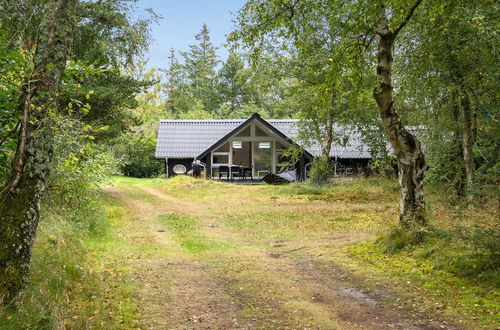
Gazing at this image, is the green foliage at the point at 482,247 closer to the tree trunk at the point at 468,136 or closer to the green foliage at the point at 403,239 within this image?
the green foliage at the point at 403,239

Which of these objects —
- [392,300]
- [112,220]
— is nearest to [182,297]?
[392,300]

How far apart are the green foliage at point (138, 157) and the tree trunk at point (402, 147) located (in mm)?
27530

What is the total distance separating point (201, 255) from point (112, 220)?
4878mm

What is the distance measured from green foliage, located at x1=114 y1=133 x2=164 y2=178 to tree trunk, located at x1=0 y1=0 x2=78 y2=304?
2941cm

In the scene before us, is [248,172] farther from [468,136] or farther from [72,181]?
[72,181]

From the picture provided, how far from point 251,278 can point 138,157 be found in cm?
2877

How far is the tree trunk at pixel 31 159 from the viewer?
435 centimetres

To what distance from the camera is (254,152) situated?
30.4m

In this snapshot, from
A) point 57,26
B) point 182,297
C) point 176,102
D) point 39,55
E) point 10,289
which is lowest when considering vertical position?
point 182,297

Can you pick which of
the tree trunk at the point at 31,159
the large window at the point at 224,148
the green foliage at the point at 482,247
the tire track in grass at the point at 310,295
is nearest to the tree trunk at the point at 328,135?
the large window at the point at 224,148

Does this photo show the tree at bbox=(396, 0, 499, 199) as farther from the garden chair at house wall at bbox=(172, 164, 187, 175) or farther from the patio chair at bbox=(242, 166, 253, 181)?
the garden chair at house wall at bbox=(172, 164, 187, 175)

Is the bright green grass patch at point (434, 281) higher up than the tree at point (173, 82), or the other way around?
the tree at point (173, 82)

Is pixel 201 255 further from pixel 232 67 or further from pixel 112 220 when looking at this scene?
pixel 232 67

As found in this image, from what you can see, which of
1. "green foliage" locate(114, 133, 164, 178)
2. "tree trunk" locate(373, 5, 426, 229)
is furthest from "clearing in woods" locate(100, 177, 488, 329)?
"green foliage" locate(114, 133, 164, 178)
